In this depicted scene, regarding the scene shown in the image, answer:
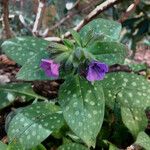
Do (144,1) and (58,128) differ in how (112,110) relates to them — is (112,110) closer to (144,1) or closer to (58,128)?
(58,128)

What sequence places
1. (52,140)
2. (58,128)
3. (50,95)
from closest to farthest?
(58,128)
(52,140)
(50,95)

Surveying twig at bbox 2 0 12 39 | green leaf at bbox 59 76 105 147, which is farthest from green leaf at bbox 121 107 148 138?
twig at bbox 2 0 12 39

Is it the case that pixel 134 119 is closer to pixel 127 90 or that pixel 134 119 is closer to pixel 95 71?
pixel 127 90

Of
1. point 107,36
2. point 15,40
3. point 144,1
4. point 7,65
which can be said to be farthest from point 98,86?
point 144,1

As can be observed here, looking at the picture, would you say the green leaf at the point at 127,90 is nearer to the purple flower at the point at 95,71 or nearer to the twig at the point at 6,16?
the purple flower at the point at 95,71

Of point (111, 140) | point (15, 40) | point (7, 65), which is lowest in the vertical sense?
point (111, 140)

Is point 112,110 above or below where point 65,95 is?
below

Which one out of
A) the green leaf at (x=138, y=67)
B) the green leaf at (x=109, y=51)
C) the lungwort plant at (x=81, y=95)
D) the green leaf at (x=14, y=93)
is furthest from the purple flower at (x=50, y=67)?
the green leaf at (x=138, y=67)

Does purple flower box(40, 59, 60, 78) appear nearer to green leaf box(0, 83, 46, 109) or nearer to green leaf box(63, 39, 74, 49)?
green leaf box(63, 39, 74, 49)
